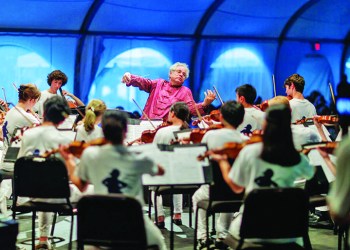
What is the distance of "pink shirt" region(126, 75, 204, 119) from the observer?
29.5 ft

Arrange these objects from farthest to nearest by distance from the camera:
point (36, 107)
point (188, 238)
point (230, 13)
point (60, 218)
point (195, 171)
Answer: point (230, 13)
point (36, 107)
point (60, 218)
point (188, 238)
point (195, 171)

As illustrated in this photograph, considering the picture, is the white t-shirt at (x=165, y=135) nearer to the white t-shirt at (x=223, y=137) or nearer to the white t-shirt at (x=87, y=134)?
the white t-shirt at (x=87, y=134)

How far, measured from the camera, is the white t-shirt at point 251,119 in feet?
24.2

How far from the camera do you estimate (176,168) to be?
5.18 metres

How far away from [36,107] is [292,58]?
5503 millimetres

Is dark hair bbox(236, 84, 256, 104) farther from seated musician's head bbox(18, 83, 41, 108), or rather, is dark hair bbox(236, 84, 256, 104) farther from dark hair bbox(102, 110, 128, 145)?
dark hair bbox(102, 110, 128, 145)

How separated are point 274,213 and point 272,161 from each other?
0.35 m

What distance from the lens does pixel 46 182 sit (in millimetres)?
5859

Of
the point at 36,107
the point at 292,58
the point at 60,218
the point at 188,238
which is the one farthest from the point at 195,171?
the point at 292,58

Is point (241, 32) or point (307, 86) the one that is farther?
point (307, 86)

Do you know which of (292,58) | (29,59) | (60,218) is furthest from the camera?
(292,58)

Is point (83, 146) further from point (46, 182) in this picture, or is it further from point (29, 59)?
point (29, 59)

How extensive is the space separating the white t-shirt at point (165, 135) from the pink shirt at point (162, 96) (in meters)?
1.77

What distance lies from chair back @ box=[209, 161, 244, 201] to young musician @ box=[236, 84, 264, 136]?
1.43 m
